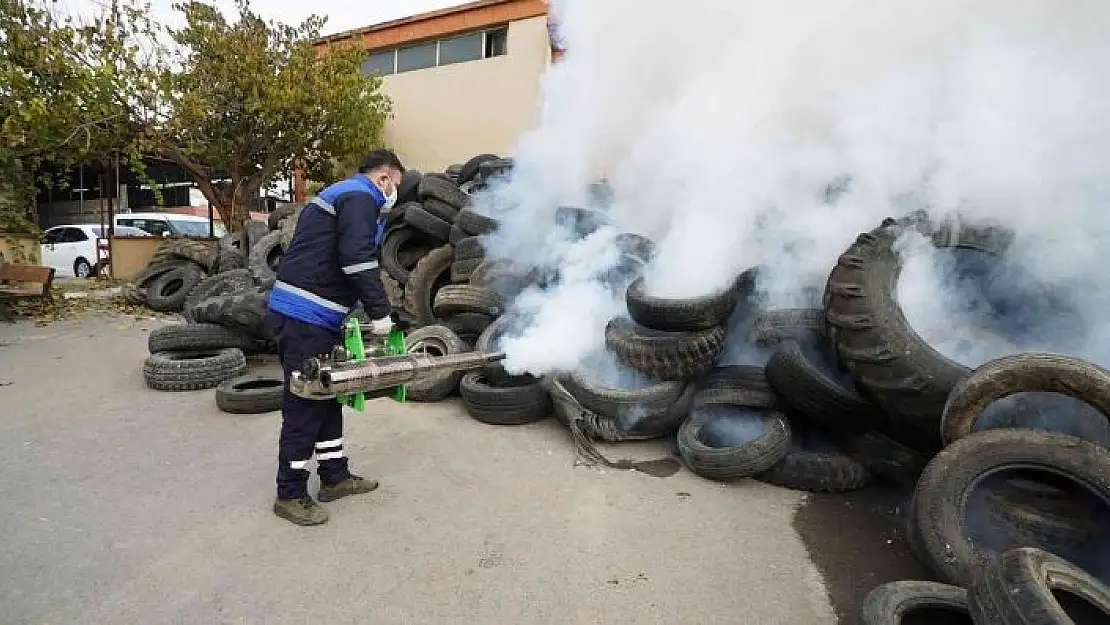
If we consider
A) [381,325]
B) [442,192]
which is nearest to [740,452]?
[381,325]

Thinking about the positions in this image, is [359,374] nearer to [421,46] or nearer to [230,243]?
[230,243]

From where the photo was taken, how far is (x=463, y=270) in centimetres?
607

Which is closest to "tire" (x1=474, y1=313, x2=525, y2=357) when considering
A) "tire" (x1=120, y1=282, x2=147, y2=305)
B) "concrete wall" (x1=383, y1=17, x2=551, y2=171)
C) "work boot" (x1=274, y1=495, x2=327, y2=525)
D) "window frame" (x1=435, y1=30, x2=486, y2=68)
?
"work boot" (x1=274, y1=495, x2=327, y2=525)

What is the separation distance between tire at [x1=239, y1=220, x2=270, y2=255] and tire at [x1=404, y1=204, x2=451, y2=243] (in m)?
4.09

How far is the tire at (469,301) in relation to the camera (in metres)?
5.48

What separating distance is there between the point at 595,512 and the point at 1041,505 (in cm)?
197

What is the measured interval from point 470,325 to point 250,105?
9.78 metres

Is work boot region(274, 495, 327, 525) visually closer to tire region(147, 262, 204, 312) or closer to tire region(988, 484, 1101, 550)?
tire region(988, 484, 1101, 550)

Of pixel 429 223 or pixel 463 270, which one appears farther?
pixel 429 223

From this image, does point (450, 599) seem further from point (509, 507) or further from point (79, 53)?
point (79, 53)

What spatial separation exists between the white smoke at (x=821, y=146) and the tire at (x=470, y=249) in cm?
12

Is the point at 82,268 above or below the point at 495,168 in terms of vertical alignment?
below

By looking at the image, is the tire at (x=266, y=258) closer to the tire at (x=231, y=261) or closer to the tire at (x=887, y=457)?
the tire at (x=231, y=261)

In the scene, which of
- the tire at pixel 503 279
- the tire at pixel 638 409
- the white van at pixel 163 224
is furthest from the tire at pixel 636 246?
the white van at pixel 163 224
